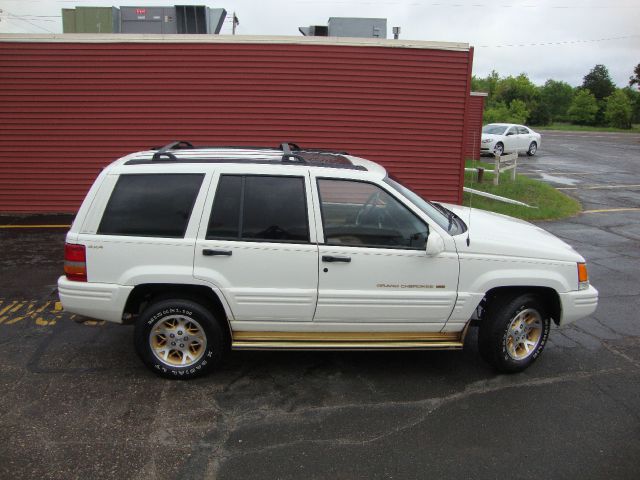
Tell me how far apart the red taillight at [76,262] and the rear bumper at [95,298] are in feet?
0.18

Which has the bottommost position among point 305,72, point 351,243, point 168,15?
point 351,243

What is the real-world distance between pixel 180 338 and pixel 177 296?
34 cm

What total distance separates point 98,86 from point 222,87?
239 centimetres

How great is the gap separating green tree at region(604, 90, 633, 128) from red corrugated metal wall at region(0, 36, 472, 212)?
5203 centimetres

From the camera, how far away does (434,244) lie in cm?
418

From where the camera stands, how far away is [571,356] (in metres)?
5.10

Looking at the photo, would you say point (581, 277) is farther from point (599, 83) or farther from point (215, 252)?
point (599, 83)

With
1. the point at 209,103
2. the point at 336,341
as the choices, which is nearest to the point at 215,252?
the point at 336,341

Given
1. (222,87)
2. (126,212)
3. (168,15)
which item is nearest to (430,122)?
(222,87)

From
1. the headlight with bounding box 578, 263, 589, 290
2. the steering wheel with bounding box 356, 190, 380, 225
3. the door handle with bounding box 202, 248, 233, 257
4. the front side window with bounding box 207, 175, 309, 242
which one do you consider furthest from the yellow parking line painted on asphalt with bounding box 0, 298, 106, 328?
the headlight with bounding box 578, 263, 589, 290

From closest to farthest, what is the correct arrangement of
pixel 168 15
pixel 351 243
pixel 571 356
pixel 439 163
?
1. pixel 351 243
2. pixel 571 356
3. pixel 439 163
4. pixel 168 15

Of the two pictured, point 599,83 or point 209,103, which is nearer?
point 209,103

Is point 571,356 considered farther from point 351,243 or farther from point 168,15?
point 168,15

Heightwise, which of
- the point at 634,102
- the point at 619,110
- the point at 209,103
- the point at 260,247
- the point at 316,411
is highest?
the point at 634,102
